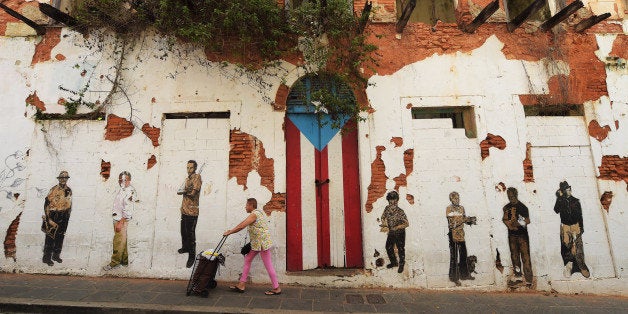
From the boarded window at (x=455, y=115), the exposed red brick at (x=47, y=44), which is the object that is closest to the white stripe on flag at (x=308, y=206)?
the boarded window at (x=455, y=115)

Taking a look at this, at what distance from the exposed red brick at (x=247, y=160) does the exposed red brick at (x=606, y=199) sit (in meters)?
6.18

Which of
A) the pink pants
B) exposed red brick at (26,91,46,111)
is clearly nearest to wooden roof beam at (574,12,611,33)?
the pink pants

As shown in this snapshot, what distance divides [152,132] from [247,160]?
6.36 ft

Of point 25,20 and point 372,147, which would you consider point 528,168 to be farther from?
point 25,20

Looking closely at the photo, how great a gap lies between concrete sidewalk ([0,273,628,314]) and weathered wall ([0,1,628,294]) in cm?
29

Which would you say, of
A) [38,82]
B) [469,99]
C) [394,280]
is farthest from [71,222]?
[469,99]

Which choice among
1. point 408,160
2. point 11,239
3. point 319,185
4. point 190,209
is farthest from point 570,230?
point 11,239

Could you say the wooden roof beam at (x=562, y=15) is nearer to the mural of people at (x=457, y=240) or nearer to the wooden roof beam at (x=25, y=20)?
the mural of people at (x=457, y=240)

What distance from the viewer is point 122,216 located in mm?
5898

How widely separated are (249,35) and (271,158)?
2.35 meters

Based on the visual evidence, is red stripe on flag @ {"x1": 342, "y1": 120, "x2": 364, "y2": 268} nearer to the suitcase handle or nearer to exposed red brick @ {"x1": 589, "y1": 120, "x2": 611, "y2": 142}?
the suitcase handle

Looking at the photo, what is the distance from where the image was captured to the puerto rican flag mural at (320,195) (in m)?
5.96

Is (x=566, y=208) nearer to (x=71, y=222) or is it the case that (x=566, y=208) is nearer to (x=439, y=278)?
(x=439, y=278)

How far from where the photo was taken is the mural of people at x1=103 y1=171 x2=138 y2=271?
5.76 meters
